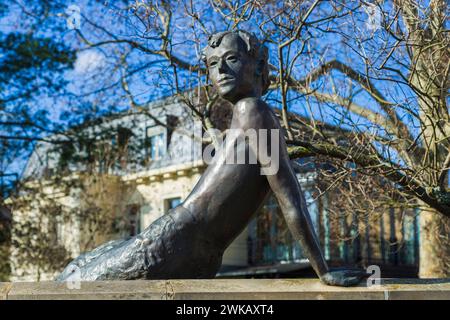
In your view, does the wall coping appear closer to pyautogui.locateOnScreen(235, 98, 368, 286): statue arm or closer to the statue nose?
pyautogui.locateOnScreen(235, 98, 368, 286): statue arm

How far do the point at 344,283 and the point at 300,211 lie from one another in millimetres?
577

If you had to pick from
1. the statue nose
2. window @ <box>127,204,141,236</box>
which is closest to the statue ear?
the statue nose

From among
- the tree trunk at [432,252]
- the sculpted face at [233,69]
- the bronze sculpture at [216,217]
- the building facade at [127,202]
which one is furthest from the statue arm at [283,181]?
the tree trunk at [432,252]

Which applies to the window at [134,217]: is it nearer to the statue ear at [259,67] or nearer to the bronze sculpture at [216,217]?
the statue ear at [259,67]

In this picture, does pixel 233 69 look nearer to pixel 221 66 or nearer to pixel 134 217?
pixel 221 66

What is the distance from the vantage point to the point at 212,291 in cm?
434

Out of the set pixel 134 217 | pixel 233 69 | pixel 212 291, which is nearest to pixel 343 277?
pixel 212 291

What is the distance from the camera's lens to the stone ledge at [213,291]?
4.31 m

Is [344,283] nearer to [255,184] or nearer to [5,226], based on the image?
[255,184]

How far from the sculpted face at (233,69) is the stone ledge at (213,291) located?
4.60 ft

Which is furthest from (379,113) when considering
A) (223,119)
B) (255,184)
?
(255,184)

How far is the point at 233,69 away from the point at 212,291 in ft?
5.49

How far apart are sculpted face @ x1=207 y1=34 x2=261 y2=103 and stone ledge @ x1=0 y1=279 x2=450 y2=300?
140 centimetres

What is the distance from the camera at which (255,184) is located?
501 cm
